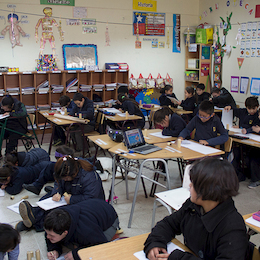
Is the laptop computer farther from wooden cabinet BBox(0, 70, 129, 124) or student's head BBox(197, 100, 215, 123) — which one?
wooden cabinet BBox(0, 70, 129, 124)

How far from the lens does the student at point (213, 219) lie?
1.29 meters

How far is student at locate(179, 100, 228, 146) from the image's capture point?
372cm

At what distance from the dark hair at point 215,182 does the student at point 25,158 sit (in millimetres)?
3034

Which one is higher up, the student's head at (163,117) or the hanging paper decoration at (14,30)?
the hanging paper decoration at (14,30)

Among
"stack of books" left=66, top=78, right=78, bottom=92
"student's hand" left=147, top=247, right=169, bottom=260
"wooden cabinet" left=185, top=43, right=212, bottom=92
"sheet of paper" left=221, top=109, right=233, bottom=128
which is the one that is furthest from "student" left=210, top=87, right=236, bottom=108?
"student's hand" left=147, top=247, right=169, bottom=260

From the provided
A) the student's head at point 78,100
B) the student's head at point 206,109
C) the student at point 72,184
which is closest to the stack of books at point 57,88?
the student's head at point 78,100

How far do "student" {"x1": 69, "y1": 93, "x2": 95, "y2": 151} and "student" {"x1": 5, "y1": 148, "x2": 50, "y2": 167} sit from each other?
4.16ft

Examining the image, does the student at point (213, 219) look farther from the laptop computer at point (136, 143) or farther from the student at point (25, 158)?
the student at point (25, 158)

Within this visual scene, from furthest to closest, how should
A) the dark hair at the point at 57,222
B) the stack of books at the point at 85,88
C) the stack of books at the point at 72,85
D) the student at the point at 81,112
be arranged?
1. the stack of books at the point at 85,88
2. the stack of books at the point at 72,85
3. the student at the point at 81,112
4. the dark hair at the point at 57,222

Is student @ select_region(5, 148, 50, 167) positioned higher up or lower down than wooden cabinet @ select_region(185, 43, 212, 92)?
lower down

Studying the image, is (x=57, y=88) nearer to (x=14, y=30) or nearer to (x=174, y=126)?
(x=14, y=30)

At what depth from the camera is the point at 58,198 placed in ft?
9.09

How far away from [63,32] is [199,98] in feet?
11.4

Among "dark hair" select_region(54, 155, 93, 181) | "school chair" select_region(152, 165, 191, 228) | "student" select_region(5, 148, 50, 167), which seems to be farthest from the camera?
"student" select_region(5, 148, 50, 167)
